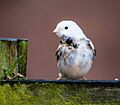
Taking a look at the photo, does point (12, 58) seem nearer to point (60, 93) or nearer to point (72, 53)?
point (60, 93)

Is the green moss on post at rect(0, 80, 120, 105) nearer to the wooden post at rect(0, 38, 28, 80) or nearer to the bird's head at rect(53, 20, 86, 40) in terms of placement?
the wooden post at rect(0, 38, 28, 80)

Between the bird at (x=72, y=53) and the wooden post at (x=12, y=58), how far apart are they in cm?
28

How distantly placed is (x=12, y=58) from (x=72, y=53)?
361 mm

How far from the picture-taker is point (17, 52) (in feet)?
4.24

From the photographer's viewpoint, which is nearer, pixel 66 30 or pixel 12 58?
pixel 12 58

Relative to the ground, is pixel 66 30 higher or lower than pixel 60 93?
higher

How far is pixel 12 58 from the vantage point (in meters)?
1.27

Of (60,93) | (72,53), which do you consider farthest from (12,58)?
(72,53)

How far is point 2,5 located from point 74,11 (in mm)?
351

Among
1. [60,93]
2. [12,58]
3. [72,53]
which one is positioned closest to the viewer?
[60,93]

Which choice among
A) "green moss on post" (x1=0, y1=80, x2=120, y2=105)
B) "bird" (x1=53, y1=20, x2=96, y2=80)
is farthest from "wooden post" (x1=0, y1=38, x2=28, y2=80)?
"bird" (x1=53, y1=20, x2=96, y2=80)

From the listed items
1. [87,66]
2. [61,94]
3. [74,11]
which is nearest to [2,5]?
[74,11]

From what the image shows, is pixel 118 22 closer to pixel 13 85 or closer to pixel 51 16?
pixel 51 16

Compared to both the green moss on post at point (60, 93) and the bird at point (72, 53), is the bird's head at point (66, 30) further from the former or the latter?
the green moss on post at point (60, 93)
